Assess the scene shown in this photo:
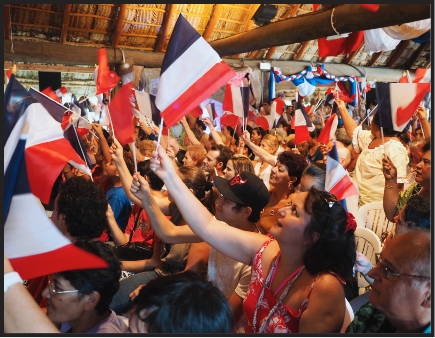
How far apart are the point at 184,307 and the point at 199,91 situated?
1.02m

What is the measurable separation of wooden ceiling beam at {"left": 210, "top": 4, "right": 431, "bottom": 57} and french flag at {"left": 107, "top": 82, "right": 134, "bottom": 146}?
1.88m

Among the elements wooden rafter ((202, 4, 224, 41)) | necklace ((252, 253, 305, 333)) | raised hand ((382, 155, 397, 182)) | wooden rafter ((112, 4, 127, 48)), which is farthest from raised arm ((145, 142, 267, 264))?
wooden rafter ((202, 4, 224, 41))

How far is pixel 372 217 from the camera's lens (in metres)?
4.07

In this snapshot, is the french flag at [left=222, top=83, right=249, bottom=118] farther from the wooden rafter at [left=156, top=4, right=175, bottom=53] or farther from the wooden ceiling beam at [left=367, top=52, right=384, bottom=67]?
the wooden ceiling beam at [left=367, top=52, right=384, bottom=67]

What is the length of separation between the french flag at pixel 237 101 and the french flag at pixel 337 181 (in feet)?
9.50

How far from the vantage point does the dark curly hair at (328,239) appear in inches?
77.7

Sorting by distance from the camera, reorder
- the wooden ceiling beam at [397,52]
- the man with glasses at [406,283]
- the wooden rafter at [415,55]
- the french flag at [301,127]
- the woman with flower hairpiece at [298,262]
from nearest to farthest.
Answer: the man with glasses at [406,283] < the woman with flower hairpiece at [298,262] < the french flag at [301,127] < the wooden ceiling beam at [397,52] < the wooden rafter at [415,55]

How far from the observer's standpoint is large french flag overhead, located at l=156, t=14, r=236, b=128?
2.11 m

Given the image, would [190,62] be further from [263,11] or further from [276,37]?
[263,11]

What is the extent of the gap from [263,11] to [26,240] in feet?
19.5

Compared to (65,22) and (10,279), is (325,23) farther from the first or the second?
(65,22)

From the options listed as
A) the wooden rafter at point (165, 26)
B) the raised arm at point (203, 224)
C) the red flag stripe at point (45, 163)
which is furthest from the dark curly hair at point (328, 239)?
the wooden rafter at point (165, 26)

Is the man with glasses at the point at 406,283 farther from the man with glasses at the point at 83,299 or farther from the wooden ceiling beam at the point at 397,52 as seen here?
the wooden ceiling beam at the point at 397,52

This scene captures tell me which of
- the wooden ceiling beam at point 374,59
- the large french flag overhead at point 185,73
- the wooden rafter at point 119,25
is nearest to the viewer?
the large french flag overhead at point 185,73
